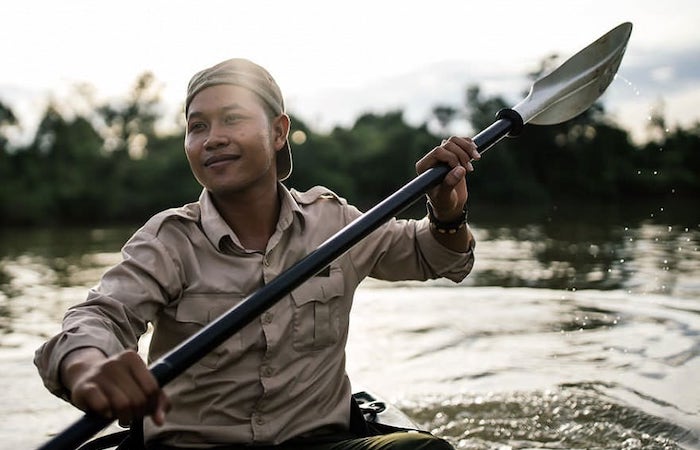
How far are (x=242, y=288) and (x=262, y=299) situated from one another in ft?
0.71

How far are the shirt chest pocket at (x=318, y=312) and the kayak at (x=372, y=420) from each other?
15.4 inches

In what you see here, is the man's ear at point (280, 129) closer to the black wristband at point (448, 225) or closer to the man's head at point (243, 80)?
the man's head at point (243, 80)

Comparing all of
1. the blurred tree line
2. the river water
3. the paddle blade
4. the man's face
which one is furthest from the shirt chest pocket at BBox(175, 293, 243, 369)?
the blurred tree line

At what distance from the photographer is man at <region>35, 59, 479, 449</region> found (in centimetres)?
171

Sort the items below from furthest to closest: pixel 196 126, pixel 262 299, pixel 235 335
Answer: pixel 196 126 → pixel 235 335 → pixel 262 299

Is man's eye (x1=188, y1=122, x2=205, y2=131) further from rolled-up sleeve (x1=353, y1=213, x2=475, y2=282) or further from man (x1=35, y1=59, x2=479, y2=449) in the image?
rolled-up sleeve (x1=353, y1=213, x2=475, y2=282)

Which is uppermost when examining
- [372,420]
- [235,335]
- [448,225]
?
[448,225]

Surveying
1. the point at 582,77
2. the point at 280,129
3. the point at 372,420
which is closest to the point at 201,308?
the point at 280,129

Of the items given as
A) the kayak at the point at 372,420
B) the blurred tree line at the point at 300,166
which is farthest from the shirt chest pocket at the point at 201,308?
the blurred tree line at the point at 300,166

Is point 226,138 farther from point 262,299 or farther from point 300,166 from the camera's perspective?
point 300,166

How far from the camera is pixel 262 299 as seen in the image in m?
1.58

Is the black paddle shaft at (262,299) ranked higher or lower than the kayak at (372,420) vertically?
higher

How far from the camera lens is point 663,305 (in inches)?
243

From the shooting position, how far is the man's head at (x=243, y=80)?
1815 millimetres
